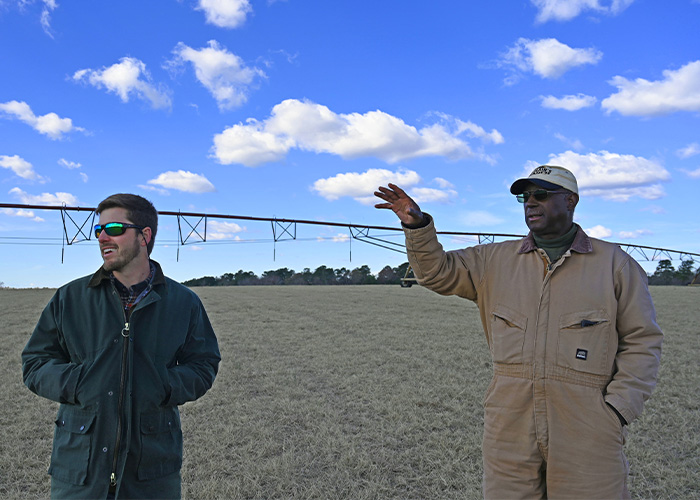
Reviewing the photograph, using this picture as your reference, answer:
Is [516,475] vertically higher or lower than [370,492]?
higher

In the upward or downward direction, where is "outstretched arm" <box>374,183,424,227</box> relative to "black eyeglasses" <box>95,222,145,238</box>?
upward

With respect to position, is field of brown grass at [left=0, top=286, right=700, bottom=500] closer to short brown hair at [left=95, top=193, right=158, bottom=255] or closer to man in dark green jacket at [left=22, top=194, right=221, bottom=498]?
man in dark green jacket at [left=22, top=194, right=221, bottom=498]

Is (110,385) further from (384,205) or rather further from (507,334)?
(507,334)

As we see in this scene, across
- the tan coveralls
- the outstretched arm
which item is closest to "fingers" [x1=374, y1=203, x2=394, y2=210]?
the outstretched arm

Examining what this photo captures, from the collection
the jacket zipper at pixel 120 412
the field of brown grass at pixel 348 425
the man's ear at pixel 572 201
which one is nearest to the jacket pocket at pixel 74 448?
the jacket zipper at pixel 120 412

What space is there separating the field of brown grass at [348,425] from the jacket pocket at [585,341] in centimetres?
256

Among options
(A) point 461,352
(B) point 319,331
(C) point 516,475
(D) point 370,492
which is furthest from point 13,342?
(C) point 516,475

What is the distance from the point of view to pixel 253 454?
5555 mm

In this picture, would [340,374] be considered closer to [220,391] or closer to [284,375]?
[284,375]

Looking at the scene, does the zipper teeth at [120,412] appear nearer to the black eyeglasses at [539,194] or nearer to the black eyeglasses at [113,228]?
the black eyeglasses at [113,228]

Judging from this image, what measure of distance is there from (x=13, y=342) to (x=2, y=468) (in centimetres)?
945

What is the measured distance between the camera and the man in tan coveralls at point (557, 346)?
2.60m

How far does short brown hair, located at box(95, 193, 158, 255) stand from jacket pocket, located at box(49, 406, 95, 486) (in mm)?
916

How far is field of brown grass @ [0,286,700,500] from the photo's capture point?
4.89 metres
